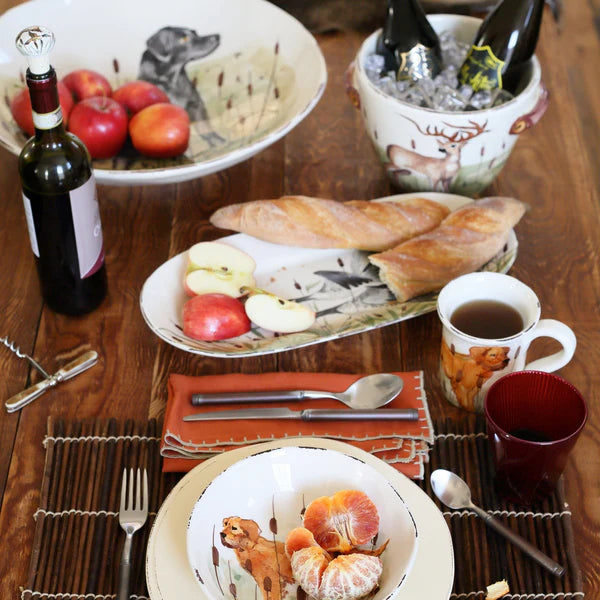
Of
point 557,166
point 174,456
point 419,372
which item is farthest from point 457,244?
point 174,456

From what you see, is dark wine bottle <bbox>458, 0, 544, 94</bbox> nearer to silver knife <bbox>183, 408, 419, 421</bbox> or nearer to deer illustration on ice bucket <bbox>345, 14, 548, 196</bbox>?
deer illustration on ice bucket <bbox>345, 14, 548, 196</bbox>

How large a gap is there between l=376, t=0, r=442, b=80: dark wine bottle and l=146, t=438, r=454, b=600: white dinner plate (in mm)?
663

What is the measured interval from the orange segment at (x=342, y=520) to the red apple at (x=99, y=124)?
73 centimetres

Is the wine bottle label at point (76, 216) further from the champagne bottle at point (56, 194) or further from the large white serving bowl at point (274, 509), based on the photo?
the large white serving bowl at point (274, 509)

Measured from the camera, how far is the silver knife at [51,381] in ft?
3.46

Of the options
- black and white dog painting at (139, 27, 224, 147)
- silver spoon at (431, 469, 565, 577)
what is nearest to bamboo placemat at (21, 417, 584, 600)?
silver spoon at (431, 469, 565, 577)

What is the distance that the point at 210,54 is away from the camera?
4.98 ft

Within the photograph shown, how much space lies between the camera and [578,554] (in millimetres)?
899

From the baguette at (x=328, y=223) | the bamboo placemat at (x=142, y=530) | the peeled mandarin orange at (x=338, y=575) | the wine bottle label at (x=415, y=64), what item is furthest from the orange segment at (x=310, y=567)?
the wine bottle label at (x=415, y=64)

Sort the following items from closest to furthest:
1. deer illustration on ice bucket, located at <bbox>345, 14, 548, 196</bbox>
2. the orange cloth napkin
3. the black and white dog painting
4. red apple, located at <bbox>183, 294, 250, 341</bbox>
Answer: the orange cloth napkin, red apple, located at <bbox>183, 294, 250, 341</bbox>, deer illustration on ice bucket, located at <bbox>345, 14, 548, 196</bbox>, the black and white dog painting

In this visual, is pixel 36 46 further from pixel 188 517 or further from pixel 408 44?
pixel 408 44

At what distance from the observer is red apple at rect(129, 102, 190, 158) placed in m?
1.33

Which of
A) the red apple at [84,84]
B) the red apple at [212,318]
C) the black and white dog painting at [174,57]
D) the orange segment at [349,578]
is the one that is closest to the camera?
the orange segment at [349,578]

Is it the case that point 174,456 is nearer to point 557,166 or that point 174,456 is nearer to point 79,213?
point 79,213
